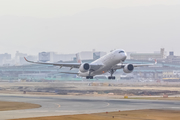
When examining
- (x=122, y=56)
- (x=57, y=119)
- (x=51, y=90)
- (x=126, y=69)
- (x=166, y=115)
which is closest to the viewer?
(x=57, y=119)

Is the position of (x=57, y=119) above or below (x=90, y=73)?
below

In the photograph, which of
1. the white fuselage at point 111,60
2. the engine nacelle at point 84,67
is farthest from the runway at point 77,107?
the white fuselage at point 111,60

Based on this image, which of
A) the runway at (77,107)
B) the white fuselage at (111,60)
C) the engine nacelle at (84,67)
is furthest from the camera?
the engine nacelle at (84,67)

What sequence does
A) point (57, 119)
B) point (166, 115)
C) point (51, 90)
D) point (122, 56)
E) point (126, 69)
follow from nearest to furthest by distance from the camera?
point (57, 119), point (166, 115), point (122, 56), point (126, 69), point (51, 90)

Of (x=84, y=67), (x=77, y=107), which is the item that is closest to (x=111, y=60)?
(x=84, y=67)

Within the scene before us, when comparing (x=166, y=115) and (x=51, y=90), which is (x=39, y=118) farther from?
(x=51, y=90)

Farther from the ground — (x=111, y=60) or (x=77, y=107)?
(x=111, y=60)

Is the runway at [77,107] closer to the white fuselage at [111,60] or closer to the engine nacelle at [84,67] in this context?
the engine nacelle at [84,67]

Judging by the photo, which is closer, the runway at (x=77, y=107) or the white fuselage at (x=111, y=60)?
the runway at (x=77, y=107)

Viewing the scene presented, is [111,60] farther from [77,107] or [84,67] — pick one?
[77,107]

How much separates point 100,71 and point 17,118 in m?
39.5

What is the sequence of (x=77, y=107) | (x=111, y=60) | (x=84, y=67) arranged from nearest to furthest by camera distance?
(x=77, y=107) < (x=111, y=60) < (x=84, y=67)

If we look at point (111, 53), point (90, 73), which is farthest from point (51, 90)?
point (111, 53)

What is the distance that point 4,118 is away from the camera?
41.1m
